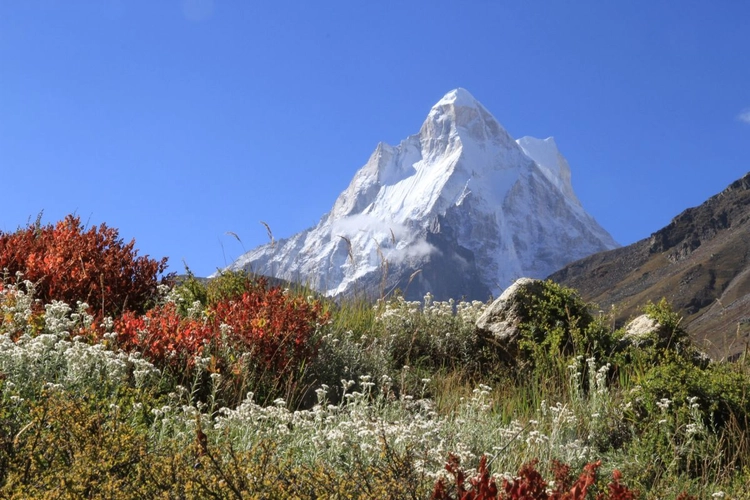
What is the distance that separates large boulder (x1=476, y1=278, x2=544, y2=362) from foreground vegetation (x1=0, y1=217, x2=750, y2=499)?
0.40 ft

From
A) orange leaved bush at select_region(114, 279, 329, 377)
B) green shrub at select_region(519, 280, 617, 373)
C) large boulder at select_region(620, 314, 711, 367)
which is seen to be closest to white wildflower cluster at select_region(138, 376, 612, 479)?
orange leaved bush at select_region(114, 279, 329, 377)

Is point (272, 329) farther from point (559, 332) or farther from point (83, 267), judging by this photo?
point (559, 332)

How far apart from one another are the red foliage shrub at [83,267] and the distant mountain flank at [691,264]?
116989 mm

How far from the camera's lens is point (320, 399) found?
5.18 m

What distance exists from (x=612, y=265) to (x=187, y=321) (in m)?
181

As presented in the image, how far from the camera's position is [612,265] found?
178 metres

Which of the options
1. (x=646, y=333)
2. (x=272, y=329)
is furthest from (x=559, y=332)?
(x=272, y=329)

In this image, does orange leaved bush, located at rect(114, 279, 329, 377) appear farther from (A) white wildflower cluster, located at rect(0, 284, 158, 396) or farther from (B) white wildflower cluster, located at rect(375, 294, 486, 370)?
(B) white wildflower cluster, located at rect(375, 294, 486, 370)

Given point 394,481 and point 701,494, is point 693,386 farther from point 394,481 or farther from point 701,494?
point 394,481

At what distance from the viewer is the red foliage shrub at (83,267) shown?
833 centimetres

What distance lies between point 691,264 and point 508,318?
152337mm

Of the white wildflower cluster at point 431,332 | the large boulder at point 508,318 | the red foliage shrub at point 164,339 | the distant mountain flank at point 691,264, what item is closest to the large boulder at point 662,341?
the large boulder at point 508,318

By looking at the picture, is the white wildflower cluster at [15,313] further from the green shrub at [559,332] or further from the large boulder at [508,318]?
the green shrub at [559,332]

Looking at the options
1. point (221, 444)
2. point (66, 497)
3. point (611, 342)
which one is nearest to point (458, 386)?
point (611, 342)
